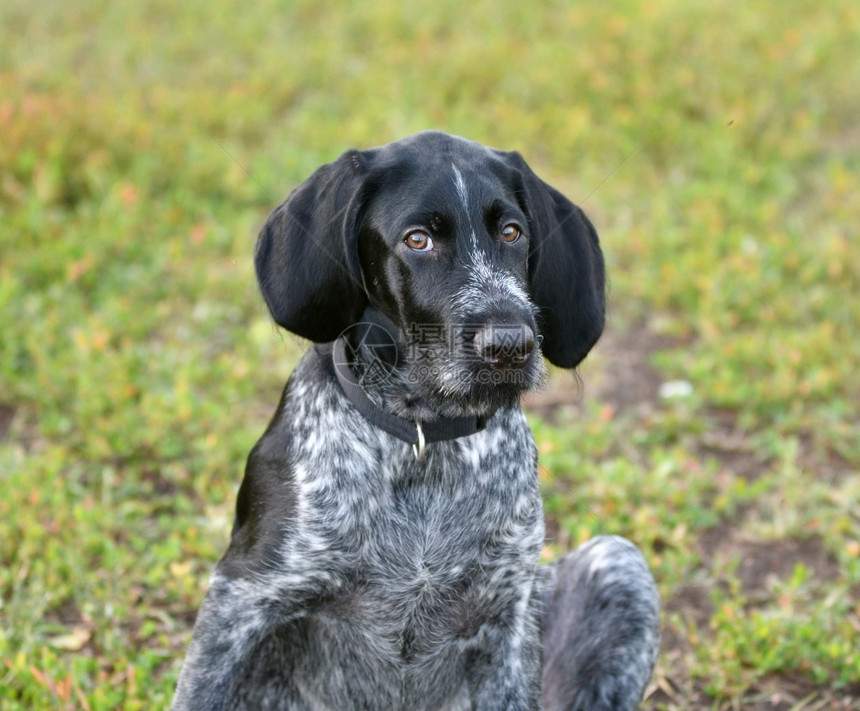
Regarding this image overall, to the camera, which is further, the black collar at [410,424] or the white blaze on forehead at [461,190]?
the black collar at [410,424]

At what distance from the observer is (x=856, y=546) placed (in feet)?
16.4

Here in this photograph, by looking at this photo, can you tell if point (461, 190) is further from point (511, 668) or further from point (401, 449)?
point (511, 668)

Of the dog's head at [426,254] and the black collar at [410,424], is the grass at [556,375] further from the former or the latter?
the dog's head at [426,254]

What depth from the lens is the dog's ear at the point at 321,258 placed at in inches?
127

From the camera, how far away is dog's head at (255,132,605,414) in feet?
10.2

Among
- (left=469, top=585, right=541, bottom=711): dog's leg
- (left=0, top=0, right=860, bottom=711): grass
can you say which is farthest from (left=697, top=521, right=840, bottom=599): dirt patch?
(left=469, top=585, right=541, bottom=711): dog's leg

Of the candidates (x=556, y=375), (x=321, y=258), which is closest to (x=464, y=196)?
(x=321, y=258)

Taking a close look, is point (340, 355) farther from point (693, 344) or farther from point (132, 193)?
point (132, 193)

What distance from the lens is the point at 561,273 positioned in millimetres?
3461

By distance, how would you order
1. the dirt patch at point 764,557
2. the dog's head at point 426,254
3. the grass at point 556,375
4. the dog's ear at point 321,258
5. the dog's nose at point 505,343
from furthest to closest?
1. the dirt patch at point 764,557
2. the grass at point 556,375
3. the dog's ear at point 321,258
4. the dog's head at point 426,254
5. the dog's nose at point 505,343

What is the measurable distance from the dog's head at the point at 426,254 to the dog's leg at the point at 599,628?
1.09 metres

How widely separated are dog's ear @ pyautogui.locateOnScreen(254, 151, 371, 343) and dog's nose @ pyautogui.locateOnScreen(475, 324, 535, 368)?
0.49m

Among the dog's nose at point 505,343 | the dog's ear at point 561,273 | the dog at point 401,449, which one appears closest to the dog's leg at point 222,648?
the dog at point 401,449

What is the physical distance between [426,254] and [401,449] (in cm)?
61
